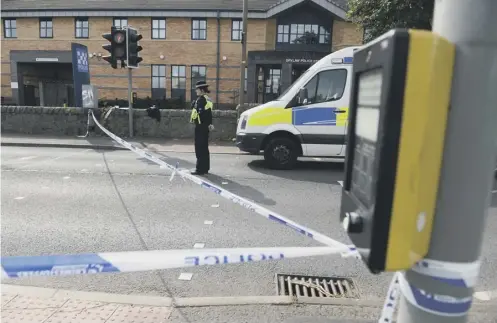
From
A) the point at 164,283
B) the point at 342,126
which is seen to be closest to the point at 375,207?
the point at 164,283

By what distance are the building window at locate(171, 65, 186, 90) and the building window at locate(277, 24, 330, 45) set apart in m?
7.38

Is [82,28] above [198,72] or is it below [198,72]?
above

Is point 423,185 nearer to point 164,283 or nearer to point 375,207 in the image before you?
point 375,207

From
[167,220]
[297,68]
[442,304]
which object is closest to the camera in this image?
[442,304]

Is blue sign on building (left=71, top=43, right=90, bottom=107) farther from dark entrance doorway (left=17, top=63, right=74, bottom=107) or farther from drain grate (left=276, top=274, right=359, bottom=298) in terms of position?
dark entrance doorway (left=17, top=63, right=74, bottom=107)

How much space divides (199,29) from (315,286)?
90.1 feet

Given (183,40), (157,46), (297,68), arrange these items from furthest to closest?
1. (157,46)
2. (183,40)
3. (297,68)

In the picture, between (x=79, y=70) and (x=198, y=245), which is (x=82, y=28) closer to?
(x=79, y=70)

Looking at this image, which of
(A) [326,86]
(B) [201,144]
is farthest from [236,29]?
(B) [201,144]

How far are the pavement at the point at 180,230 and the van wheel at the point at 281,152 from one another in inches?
11.1

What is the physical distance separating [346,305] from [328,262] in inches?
44.2

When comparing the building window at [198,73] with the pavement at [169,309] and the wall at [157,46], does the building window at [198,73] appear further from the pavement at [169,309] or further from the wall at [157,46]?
the pavement at [169,309]

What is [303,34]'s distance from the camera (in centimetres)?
2761

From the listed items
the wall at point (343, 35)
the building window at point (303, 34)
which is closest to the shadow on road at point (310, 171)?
the wall at point (343, 35)
